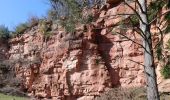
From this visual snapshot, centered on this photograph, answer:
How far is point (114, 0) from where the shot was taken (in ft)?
68.1

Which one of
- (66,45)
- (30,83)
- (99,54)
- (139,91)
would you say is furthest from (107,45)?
(30,83)

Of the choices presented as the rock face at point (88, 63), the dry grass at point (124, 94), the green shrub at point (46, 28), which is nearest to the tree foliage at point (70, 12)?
the rock face at point (88, 63)

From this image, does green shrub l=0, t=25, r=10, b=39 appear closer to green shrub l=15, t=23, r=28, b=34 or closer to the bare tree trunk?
green shrub l=15, t=23, r=28, b=34

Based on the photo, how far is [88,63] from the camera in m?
20.1

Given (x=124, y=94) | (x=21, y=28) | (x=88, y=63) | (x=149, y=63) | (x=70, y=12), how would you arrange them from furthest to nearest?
(x=21, y=28) → (x=70, y=12) → (x=88, y=63) → (x=124, y=94) → (x=149, y=63)

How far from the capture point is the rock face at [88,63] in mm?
19391

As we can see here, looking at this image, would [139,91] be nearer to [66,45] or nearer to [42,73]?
[66,45]

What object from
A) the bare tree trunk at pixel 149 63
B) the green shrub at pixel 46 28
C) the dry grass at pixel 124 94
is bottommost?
the dry grass at pixel 124 94

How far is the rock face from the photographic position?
1939 cm

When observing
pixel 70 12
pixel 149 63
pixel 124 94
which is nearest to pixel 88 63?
pixel 124 94

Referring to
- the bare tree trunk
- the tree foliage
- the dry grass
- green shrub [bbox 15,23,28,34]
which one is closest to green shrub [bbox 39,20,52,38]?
the tree foliage

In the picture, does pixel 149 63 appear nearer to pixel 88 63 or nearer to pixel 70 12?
pixel 88 63

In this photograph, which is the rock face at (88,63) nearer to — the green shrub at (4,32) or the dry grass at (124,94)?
the dry grass at (124,94)

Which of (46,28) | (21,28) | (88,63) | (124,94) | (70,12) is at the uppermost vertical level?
(70,12)
